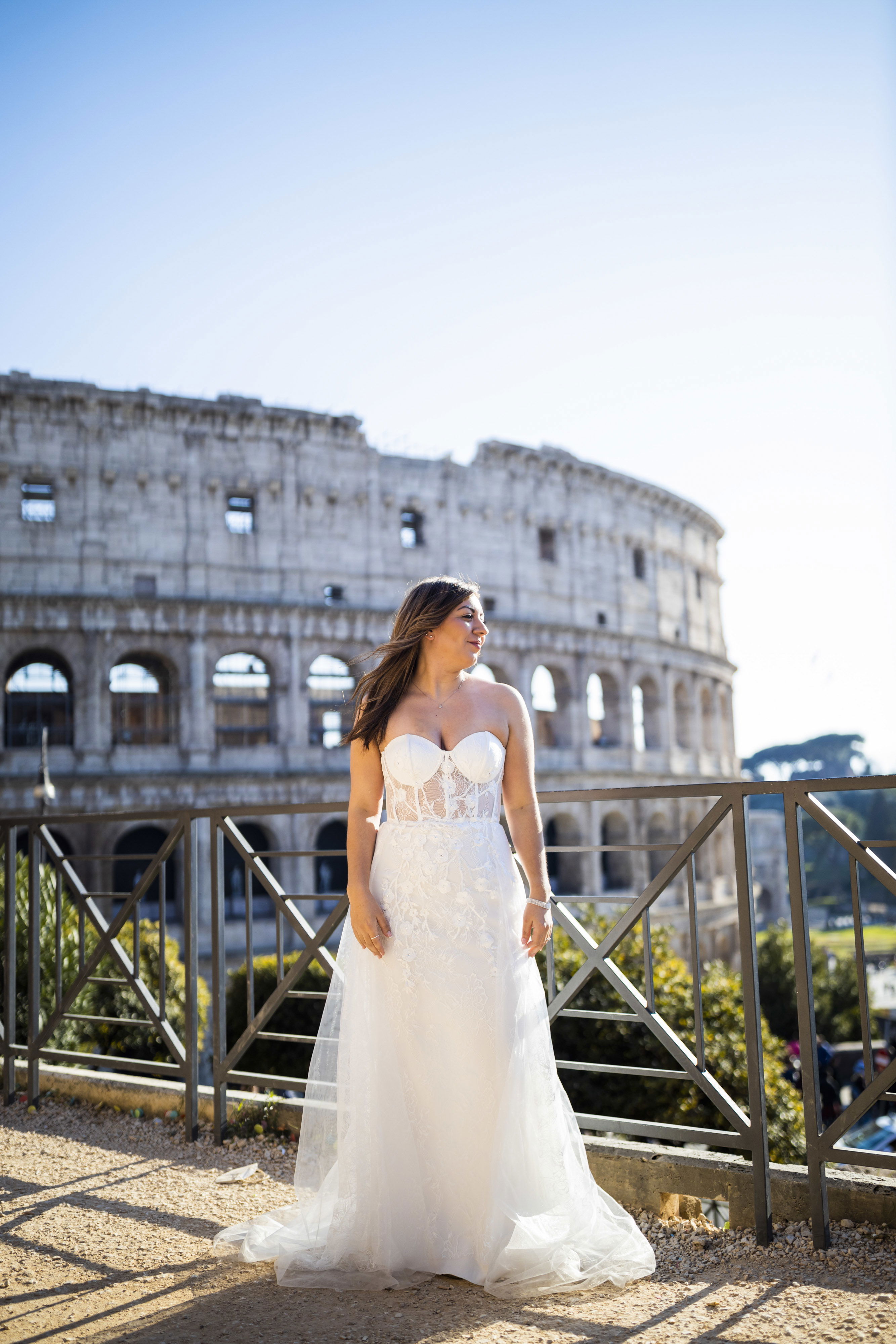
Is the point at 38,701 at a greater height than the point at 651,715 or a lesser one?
greater

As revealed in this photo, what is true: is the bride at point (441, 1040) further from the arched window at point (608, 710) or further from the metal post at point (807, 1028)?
the arched window at point (608, 710)

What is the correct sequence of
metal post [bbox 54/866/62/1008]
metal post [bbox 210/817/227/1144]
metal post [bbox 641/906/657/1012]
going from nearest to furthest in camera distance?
metal post [bbox 641/906/657/1012] → metal post [bbox 210/817/227/1144] → metal post [bbox 54/866/62/1008]

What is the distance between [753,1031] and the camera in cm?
315

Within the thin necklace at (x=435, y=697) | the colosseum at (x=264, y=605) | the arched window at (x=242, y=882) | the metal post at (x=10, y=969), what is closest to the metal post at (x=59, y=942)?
the metal post at (x=10, y=969)

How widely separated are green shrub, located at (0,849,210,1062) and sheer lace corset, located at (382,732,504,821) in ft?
9.85

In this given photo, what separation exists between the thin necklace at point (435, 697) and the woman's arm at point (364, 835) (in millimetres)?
227

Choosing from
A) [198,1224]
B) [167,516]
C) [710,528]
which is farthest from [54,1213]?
[710,528]

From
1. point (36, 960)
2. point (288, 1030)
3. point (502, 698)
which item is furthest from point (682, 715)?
point (502, 698)

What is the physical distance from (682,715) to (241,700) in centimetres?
1712

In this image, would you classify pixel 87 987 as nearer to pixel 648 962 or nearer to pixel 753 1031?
pixel 648 962

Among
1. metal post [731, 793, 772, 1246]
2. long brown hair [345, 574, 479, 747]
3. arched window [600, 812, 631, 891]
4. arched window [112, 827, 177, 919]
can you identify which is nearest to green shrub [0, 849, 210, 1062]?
long brown hair [345, 574, 479, 747]

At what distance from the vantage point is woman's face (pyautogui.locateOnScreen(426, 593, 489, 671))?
A: 3.11 metres

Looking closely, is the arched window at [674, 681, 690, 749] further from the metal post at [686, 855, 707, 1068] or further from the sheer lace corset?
the sheer lace corset

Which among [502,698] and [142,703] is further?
[142,703]
